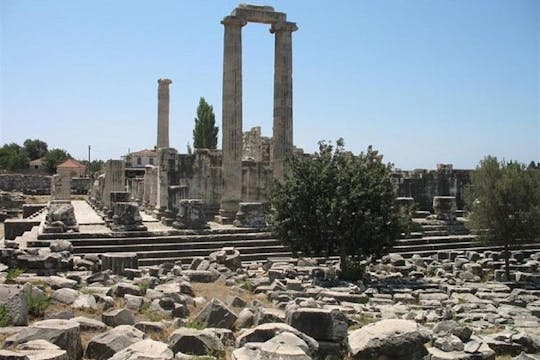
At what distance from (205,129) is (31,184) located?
19.5 meters

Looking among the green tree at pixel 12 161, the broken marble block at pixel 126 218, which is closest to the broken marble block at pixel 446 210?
the broken marble block at pixel 126 218

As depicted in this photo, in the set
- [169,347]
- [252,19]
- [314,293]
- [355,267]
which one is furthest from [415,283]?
[252,19]

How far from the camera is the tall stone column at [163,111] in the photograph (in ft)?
126

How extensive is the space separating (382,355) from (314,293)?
5.26 m

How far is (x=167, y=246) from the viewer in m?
19.0

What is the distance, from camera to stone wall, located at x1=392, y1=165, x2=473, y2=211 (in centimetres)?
3212

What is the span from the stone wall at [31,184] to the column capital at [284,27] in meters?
42.5

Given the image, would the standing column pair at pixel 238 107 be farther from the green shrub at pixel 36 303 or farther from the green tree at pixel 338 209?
the green shrub at pixel 36 303

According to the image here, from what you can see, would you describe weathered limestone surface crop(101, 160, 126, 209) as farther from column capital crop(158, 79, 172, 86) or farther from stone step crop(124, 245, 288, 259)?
stone step crop(124, 245, 288, 259)

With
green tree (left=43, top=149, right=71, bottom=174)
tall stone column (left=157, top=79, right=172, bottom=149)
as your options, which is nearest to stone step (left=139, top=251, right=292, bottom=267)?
tall stone column (left=157, top=79, right=172, bottom=149)

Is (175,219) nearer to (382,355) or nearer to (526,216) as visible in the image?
(526,216)

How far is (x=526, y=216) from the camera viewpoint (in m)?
17.6

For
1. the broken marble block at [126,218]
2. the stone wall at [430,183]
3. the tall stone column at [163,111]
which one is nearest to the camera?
the broken marble block at [126,218]

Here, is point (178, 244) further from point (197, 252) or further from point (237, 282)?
point (237, 282)
